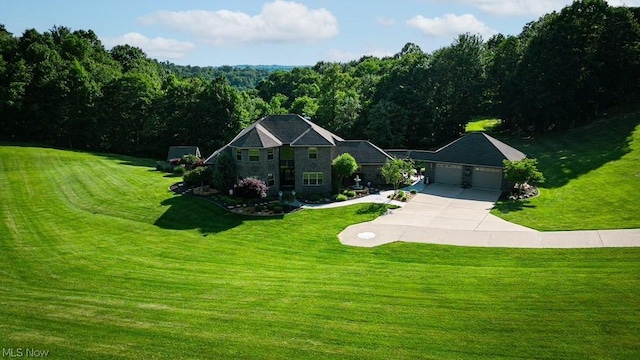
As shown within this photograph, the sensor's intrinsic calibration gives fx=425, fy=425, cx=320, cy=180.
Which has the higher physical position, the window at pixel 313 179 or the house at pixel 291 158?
the house at pixel 291 158

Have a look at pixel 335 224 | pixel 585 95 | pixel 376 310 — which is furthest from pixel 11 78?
pixel 585 95

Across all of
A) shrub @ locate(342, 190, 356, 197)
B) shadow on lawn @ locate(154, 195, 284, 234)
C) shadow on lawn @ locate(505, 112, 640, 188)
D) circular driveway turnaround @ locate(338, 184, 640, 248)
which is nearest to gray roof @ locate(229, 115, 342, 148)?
shrub @ locate(342, 190, 356, 197)

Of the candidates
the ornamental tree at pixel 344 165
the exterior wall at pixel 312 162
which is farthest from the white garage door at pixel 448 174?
the exterior wall at pixel 312 162

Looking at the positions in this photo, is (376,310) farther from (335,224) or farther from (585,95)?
(585,95)

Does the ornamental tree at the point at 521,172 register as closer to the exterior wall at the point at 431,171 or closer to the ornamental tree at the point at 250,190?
the exterior wall at the point at 431,171

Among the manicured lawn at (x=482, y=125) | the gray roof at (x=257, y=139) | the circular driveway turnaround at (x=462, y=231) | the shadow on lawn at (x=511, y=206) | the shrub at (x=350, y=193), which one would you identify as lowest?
the circular driveway turnaround at (x=462, y=231)

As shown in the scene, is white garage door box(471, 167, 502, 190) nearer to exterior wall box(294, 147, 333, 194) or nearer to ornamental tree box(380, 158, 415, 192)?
ornamental tree box(380, 158, 415, 192)
